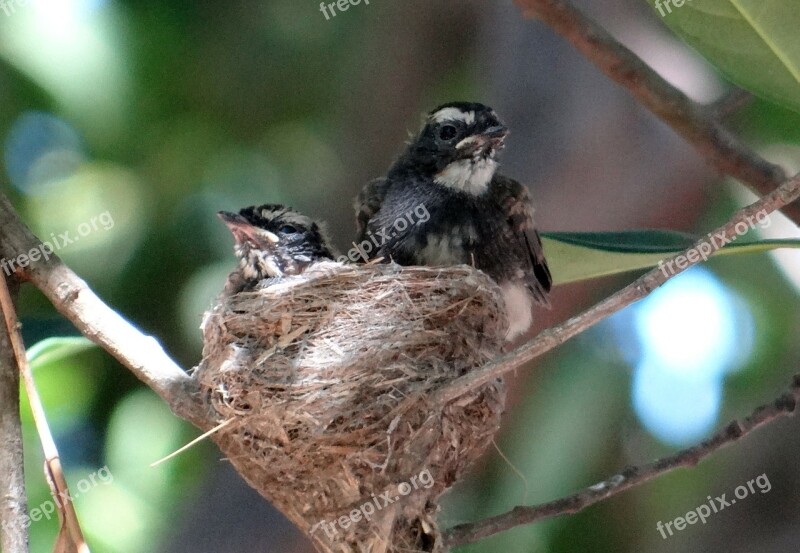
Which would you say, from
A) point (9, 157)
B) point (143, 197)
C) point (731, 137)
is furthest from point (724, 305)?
point (9, 157)

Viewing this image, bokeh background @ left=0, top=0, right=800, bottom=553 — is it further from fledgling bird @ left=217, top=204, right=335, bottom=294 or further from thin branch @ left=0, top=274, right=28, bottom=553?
thin branch @ left=0, top=274, right=28, bottom=553

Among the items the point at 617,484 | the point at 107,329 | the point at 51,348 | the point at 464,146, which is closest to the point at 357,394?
the point at 107,329

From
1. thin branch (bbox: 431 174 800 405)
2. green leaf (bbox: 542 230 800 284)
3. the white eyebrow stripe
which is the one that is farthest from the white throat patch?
thin branch (bbox: 431 174 800 405)

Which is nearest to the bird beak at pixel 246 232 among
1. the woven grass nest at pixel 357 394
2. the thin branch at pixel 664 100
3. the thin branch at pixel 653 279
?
the woven grass nest at pixel 357 394

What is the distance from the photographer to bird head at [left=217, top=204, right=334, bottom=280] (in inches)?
105

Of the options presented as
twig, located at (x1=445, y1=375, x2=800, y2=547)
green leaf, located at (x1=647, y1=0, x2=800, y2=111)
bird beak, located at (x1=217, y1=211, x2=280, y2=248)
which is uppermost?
bird beak, located at (x1=217, y1=211, x2=280, y2=248)

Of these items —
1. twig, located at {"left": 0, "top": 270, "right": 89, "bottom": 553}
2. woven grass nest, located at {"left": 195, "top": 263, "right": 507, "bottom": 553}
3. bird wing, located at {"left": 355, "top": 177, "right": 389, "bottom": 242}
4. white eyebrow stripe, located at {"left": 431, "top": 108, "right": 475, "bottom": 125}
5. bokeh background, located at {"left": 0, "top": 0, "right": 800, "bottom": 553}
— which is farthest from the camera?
bokeh background, located at {"left": 0, "top": 0, "right": 800, "bottom": 553}

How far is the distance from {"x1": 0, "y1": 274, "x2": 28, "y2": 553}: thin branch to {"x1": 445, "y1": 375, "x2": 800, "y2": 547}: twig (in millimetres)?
942

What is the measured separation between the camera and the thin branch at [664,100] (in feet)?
7.84

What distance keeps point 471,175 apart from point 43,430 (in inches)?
54.1

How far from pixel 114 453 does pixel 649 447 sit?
225 centimetres

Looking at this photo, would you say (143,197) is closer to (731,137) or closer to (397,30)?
(397,30)

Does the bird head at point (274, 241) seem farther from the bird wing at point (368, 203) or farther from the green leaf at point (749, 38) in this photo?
the green leaf at point (749, 38)

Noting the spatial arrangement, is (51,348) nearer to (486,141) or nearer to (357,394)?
(357,394)
